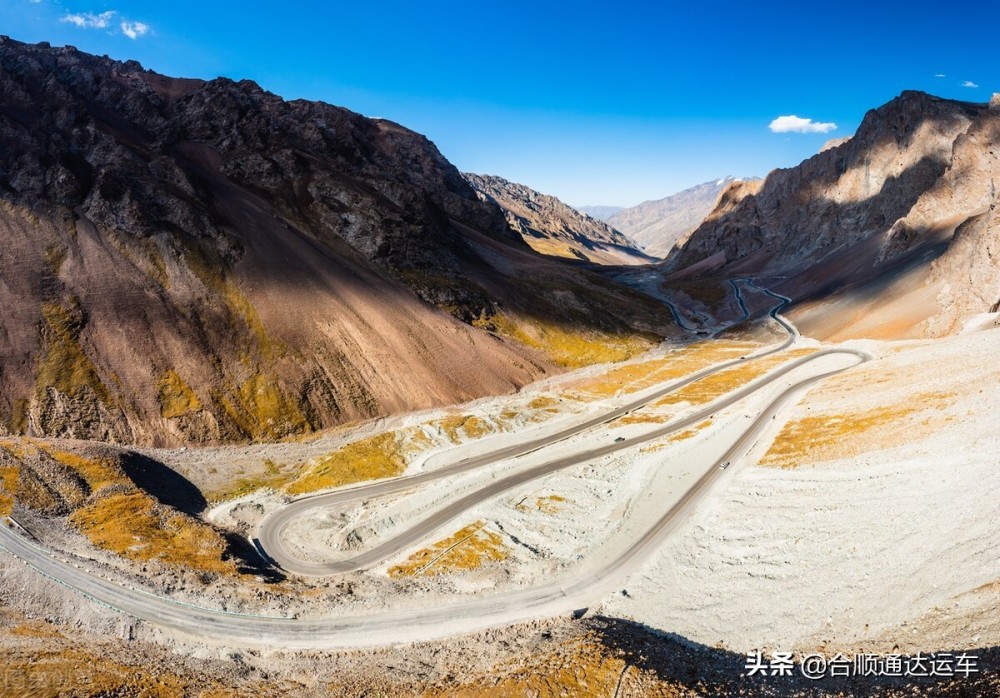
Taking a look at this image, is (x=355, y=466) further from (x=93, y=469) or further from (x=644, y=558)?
(x=644, y=558)

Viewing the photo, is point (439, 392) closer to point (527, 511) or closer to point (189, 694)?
point (527, 511)

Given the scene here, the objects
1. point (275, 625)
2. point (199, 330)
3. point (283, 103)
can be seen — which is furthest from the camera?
point (283, 103)

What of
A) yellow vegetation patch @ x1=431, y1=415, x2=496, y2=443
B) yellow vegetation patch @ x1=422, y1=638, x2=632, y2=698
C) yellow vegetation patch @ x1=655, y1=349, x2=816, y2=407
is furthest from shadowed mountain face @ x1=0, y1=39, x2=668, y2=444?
yellow vegetation patch @ x1=422, y1=638, x2=632, y2=698

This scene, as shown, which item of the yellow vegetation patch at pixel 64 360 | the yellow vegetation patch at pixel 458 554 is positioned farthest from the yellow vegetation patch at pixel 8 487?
the yellow vegetation patch at pixel 458 554

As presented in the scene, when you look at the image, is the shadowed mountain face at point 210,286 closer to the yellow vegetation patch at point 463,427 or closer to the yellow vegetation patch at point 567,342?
the yellow vegetation patch at point 567,342

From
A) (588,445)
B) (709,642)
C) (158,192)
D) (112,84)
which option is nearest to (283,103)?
(112,84)

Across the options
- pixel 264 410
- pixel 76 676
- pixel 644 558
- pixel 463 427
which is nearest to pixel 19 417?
pixel 264 410
